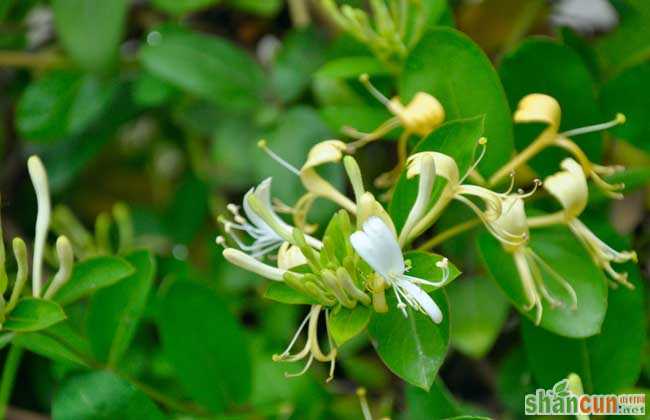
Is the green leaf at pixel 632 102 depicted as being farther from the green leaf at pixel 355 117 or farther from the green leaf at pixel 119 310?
the green leaf at pixel 119 310

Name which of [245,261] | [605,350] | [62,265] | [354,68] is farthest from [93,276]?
[605,350]

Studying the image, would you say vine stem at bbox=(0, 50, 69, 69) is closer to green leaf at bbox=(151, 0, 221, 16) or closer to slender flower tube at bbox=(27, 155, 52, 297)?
green leaf at bbox=(151, 0, 221, 16)

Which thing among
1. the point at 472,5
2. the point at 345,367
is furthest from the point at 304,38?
the point at 345,367

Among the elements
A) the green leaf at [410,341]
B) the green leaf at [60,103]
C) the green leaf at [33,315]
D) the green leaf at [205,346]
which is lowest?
the green leaf at [205,346]

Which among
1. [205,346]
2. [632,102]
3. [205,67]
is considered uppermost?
[632,102]

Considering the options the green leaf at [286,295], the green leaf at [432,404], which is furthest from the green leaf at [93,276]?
the green leaf at [432,404]

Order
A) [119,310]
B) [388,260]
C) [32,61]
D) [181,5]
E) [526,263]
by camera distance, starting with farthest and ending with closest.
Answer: [32,61], [181,5], [119,310], [526,263], [388,260]

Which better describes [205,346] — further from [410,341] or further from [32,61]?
[32,61]
